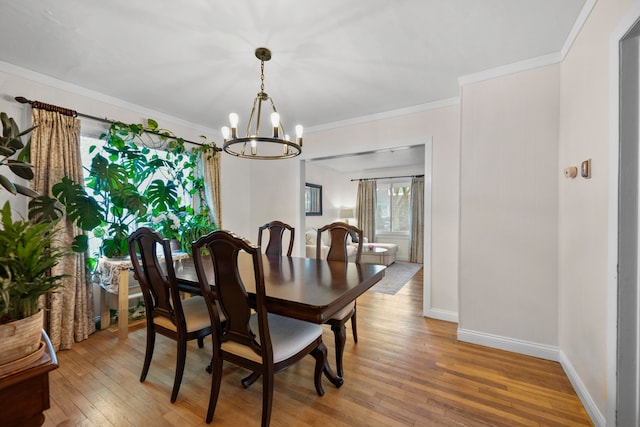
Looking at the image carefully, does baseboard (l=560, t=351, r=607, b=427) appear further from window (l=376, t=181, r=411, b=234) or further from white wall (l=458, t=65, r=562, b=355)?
window (l=376, t=181, r=411, b=234)

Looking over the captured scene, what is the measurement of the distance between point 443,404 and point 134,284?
319 centimetres

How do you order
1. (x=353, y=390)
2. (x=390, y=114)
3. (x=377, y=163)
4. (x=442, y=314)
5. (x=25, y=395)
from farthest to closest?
1. (x=377, y=163)
2. (x=390, y=114)
3. (x=442, y=314)
4. (x=353, y=390)
5. (x=25, y=395)

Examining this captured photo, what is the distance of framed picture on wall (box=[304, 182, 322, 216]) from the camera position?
21.8ft

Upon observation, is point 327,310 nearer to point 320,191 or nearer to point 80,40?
point 80,40

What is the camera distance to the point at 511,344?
2.35m

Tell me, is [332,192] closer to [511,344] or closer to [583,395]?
[511,344]

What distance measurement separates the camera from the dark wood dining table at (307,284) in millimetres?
1388

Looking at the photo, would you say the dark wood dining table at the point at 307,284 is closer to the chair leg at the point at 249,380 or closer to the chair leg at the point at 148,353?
the chair leg at the point at 148,353

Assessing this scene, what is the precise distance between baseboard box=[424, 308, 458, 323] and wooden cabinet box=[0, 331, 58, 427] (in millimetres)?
3180

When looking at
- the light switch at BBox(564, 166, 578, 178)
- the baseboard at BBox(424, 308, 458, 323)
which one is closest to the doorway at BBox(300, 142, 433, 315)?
the baseboard at BBox(424, 308, 458, 323)

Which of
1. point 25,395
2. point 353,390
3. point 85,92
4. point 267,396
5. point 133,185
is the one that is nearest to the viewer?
point 25,395

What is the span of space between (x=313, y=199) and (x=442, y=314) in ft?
14.3

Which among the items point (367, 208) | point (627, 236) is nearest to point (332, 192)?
point (367, 208)

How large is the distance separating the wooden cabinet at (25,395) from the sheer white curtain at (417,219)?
6.44 m
